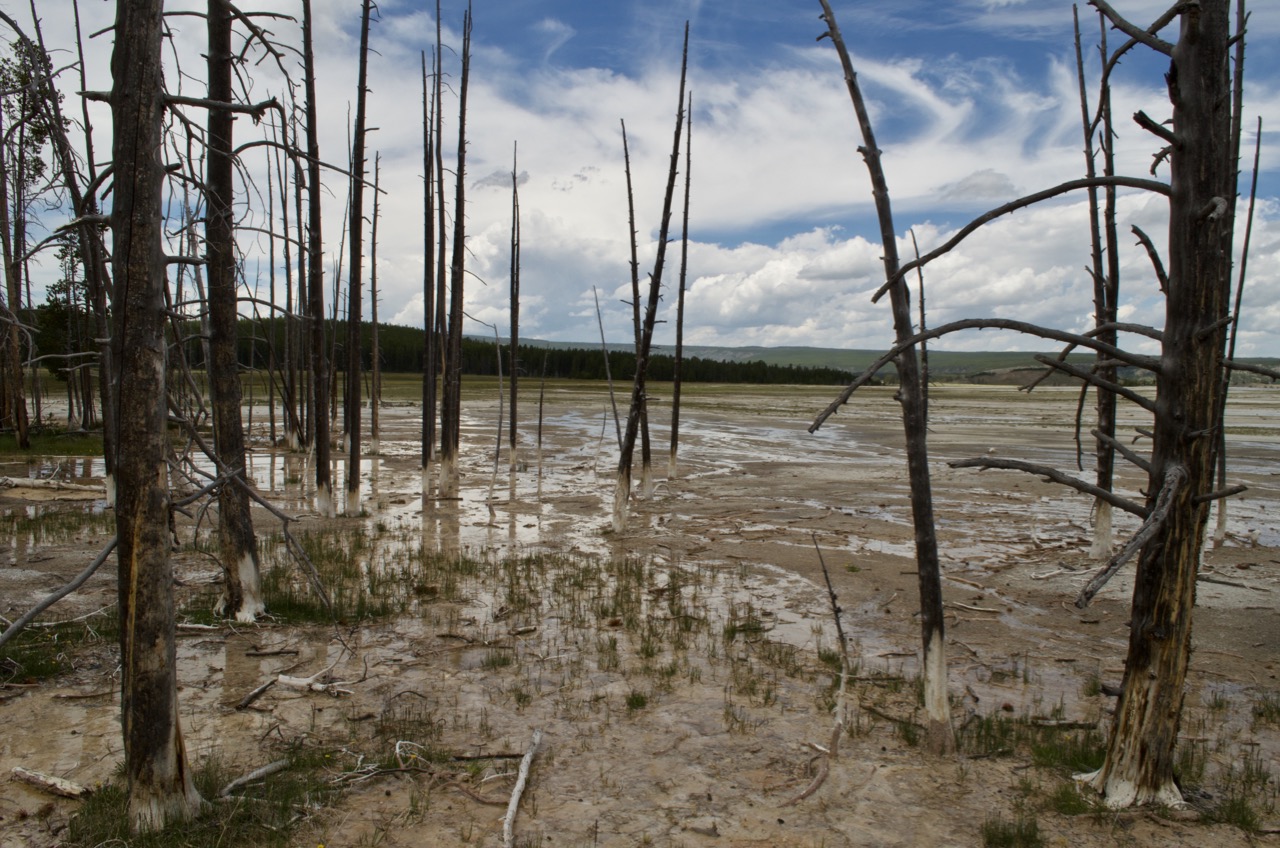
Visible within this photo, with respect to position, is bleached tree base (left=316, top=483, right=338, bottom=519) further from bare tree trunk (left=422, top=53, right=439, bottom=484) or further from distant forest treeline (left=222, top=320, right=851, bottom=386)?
distant forest treeline (left=222, top=320, right=851, bottom=386)

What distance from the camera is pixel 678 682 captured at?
7.49 metres

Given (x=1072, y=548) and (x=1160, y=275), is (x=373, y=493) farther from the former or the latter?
(x=1160, y=275)

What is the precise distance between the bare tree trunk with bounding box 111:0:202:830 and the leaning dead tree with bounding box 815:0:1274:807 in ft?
11.3

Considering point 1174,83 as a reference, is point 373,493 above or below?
below

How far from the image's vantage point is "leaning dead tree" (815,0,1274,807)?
14.8ft

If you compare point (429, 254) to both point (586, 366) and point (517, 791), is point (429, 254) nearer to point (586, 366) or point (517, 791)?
point (517, 791)

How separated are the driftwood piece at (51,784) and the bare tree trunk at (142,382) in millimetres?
929

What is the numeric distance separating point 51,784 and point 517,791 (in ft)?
9.18

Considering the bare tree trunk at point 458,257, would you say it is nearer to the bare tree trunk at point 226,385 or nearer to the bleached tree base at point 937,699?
the bare tree trunk at point 226,385

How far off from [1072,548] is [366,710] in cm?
1175

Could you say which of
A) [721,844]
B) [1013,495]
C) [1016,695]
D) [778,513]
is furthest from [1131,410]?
[721,844]

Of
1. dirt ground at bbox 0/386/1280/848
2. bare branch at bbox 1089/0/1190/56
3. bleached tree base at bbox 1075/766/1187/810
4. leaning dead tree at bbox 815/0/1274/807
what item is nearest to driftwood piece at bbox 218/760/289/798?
dirt ground at bbox 0/386/1280/848

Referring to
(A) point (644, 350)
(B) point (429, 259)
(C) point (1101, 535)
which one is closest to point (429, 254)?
(B) point (429, 259)

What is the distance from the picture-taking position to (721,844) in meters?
4.81
